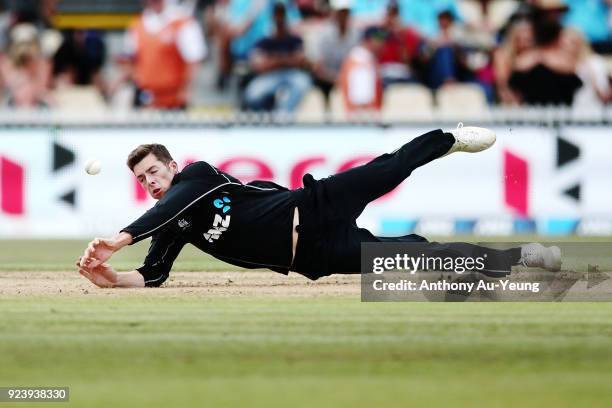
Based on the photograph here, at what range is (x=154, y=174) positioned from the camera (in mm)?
8008

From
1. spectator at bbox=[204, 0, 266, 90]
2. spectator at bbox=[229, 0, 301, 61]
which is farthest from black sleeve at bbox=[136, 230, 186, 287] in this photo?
spectator at bbox=[204, 0, 266, 90]

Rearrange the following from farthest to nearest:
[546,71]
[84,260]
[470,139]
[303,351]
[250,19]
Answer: [250,19] → [546,71] → [470,139] → [84,260] → [303,351]

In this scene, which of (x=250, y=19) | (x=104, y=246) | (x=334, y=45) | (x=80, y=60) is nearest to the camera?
(x=104, y=246)

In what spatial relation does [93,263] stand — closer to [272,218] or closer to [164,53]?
[272,218]

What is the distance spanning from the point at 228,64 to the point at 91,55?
6.58 ft

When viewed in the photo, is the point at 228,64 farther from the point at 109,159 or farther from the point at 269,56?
the point at 109,159

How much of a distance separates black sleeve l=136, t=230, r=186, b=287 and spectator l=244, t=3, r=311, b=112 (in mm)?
8630

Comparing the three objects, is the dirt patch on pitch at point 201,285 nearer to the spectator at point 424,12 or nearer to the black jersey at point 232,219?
the black jersey at point 232,219

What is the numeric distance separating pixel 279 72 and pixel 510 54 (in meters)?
3.08

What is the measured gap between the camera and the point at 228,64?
18.5 meters

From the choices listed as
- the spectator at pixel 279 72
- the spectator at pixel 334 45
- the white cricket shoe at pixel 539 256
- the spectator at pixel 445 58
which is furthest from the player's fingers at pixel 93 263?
the spectator at pixel 445 58

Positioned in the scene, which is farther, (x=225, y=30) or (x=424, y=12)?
(x=424, y=12)

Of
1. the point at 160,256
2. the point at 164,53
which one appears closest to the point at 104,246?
the point at 160,256

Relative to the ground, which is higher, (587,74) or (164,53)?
(164,53)
